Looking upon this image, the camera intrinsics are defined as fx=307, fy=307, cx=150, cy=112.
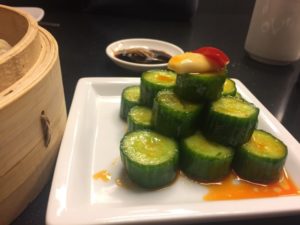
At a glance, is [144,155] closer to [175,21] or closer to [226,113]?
[226,113]

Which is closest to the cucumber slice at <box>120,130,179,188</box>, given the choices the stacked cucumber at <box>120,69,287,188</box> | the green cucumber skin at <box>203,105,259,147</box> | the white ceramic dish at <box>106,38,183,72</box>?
the stacked cucumber at <box>120,69,287,188</box>

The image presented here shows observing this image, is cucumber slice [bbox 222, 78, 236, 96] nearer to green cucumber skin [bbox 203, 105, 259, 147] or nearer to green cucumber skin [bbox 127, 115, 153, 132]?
green cucumber skin [bbox 203, 105, 259, 147]

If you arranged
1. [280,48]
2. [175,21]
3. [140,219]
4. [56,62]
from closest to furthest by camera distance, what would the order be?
[140,219], [56,62], [280,48], [175,21]

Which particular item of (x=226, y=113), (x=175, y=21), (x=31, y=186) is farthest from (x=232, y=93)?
(x=175, y=21)

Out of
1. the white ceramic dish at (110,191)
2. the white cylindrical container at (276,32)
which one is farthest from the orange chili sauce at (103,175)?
the white cylindrical container at (276,32)

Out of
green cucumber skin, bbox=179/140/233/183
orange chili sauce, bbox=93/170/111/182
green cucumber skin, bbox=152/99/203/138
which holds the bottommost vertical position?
orange chili sauce, bbox=93/170/111/182

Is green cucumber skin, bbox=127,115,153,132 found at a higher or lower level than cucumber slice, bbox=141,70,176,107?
lower
